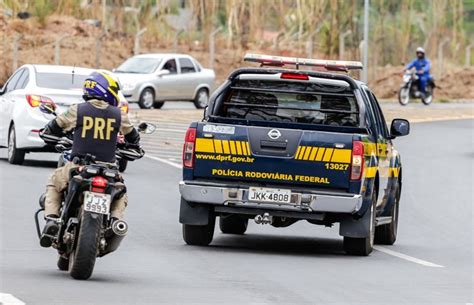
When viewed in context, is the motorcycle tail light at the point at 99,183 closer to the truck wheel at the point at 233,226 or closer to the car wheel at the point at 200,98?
the truck wheel at the point at 233,226

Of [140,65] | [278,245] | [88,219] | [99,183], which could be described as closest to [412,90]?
[140,65]

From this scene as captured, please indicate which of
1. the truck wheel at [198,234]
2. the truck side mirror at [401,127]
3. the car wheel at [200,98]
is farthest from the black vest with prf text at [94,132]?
the car wheel at [200,98]

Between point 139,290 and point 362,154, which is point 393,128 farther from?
point 139,290

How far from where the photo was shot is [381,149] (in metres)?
16.6

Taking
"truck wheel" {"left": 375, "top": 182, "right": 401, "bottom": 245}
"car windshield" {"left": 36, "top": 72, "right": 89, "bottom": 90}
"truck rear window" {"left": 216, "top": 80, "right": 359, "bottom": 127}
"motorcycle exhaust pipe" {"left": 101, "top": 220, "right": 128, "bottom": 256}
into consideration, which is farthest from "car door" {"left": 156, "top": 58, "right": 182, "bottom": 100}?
"motorcycle exhaust pipe" {"left": 101, "top": 220, "right": 128, "bottom": 256}

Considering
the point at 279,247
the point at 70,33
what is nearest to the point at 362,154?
the point at 279,247

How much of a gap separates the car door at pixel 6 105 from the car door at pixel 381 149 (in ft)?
30.1

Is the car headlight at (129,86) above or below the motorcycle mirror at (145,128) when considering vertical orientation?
below

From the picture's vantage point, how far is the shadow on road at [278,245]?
16031 millimetres

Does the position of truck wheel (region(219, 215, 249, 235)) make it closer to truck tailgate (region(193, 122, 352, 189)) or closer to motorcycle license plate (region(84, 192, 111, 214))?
truck tailgate (region(193, 122, 352, 189))

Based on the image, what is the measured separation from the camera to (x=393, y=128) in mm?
17469


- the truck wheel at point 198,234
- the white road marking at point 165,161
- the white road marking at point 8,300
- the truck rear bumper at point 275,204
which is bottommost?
the white road marking at point 165,161

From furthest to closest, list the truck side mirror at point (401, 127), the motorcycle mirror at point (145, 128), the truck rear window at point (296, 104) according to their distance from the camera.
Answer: the truck side mirror at point (401, 127), the truck rear window at point (296, 104), the motorcycle mirror at point (145, 128)

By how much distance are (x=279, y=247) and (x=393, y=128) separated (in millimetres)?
1946
